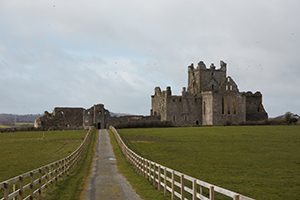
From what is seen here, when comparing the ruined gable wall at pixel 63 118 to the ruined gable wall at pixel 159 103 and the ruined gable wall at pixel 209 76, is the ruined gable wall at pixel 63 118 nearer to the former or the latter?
the ruined gable wall at pixel 159 103

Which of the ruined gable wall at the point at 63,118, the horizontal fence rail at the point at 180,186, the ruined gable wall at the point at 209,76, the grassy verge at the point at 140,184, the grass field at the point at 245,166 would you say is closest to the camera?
the horizontal fence rail at the point at 180,186

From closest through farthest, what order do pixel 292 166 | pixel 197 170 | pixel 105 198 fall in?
pixel 105 198
pixel 197 170
pixel 292 166

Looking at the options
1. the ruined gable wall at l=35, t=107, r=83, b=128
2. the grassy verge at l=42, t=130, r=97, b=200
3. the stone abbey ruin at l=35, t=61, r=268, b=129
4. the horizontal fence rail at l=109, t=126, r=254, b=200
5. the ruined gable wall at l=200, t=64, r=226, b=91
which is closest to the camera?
the horizontal fence rail at l=109, t=126, r=254, b=200

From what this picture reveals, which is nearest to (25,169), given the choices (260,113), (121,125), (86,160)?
(86,160)

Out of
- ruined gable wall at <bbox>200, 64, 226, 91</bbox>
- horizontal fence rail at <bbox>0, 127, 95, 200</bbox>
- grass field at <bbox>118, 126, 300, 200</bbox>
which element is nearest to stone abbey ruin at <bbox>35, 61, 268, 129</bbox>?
ruined gable wall at <bbox>200, 64, 226, 91</bbox>

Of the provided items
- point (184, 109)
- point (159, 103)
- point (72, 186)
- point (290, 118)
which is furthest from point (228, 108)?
point (72, 186)

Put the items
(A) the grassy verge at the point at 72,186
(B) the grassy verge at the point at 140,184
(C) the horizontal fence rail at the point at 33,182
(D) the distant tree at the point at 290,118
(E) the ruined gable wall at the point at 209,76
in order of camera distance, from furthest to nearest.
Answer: (E) the ruined gable wall at the point at 209,76 → (D) the distant tree at the point at 290,118 → (B) the grassy verge at the point at 140,184 → (A) the grassy verge at the point at 72,186 → (C) the horizontal fence rail at the point at 33,182

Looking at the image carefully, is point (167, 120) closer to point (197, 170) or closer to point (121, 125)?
point (121, 125)

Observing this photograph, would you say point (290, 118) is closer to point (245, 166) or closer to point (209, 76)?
point (209, 76)

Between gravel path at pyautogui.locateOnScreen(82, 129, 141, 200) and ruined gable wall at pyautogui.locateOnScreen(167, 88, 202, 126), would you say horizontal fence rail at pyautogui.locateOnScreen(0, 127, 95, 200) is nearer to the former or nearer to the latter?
gravel path at pyautogui.locateOnScreen(82, 129, 141, 200)

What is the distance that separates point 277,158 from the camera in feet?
88.7

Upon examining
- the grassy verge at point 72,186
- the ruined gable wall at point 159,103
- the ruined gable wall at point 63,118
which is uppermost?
the ruined gable wall at point 159,103

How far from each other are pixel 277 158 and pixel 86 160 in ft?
51.0

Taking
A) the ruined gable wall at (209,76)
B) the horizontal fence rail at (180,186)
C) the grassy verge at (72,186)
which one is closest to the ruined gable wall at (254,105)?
the ruined gable wall at (209,76)
